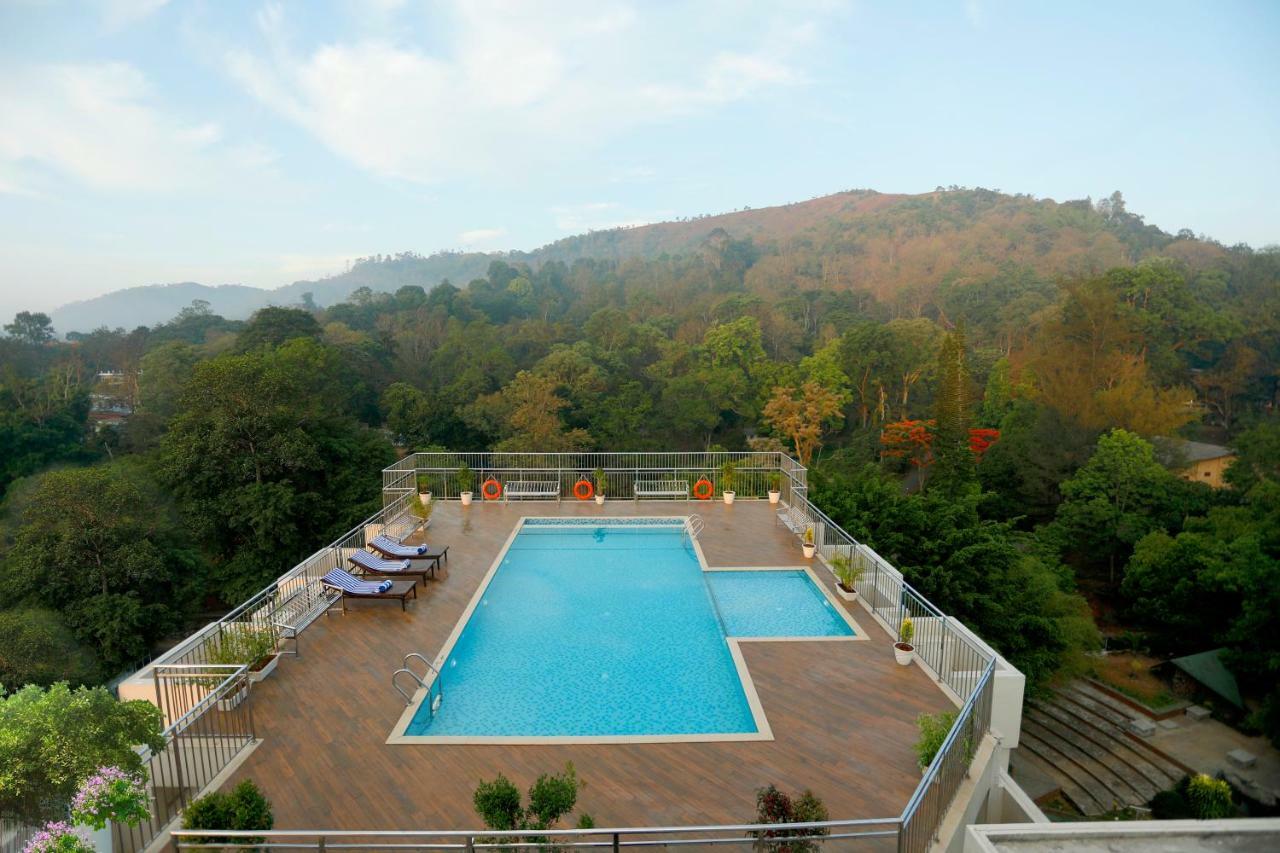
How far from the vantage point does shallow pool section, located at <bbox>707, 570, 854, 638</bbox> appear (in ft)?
31.3

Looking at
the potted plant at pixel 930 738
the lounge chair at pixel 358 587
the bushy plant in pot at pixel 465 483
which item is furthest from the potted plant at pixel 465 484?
the potted plant at pixel 930 738

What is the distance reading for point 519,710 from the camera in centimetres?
759

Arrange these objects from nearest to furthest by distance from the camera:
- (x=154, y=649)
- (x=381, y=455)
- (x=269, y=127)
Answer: (x=154, y=649) → (x=381, y=455) → (x=269, y=127)

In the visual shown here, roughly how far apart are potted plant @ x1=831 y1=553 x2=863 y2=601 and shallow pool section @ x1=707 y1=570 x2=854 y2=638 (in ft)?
0.87

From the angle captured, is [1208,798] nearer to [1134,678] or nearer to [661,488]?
[1134,678]

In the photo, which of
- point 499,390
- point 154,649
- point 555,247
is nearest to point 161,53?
point 154,649

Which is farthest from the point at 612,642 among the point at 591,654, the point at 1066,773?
the point at 1066,773

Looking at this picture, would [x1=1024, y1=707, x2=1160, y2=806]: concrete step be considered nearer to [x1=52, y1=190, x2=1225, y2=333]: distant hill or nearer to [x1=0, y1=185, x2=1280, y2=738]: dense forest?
[x1=0, y1=185, x2=1280, y2=738]: dense forest

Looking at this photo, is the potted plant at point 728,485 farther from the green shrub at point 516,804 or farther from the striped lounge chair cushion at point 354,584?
the green shrub at point 516,804

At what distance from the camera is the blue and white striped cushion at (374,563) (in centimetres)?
1078

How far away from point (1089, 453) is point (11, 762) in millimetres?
31291

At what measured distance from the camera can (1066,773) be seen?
15922mm

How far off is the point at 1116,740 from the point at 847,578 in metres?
12.1

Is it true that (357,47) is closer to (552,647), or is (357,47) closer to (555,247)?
(552,647)
